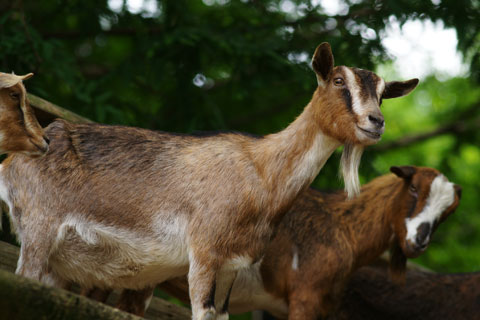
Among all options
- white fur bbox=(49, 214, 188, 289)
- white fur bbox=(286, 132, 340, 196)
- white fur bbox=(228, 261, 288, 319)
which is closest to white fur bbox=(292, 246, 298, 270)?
white fur bbox=(228, 261, 288, 319)

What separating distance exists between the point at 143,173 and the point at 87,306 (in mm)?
1785

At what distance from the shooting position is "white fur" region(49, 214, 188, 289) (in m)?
4.84

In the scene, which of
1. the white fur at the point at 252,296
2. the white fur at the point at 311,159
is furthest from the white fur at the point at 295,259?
the white fur at the point at 311,159

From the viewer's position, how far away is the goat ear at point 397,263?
673 centimetres

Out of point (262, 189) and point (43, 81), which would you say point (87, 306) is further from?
point (43, 81)

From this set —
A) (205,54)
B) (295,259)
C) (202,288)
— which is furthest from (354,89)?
(205,54)

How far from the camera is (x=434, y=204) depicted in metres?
6.38

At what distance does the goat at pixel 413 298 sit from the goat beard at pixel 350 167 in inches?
97.6

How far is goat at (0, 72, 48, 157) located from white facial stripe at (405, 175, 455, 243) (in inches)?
132

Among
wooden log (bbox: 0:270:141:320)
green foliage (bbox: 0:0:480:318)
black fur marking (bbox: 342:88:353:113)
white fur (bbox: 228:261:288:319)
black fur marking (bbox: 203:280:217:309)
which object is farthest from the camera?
green foliage (bbox: 0:0:480:318)

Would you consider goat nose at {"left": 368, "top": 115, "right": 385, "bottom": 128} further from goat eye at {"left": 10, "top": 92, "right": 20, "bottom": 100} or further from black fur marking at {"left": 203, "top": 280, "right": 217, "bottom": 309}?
goat eye at {"left": 10, "top": 92, "right": 20, "bottom": 100}

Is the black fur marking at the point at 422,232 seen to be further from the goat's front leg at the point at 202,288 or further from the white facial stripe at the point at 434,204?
the goat's front leg at the point at 202,288

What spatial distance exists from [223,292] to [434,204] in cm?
228

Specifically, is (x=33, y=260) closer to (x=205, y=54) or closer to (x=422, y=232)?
(x=422, y=232)
